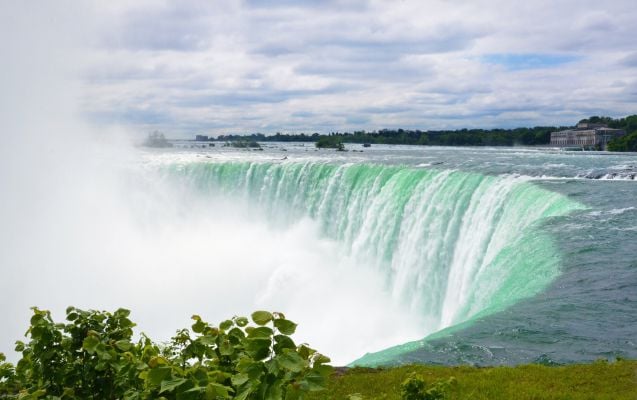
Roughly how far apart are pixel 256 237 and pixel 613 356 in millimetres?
22304

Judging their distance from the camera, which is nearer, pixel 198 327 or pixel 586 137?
pixel 198 327

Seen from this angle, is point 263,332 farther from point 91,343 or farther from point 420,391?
point 420,391

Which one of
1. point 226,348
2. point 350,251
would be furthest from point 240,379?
point 350,251

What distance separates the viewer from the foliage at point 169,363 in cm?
231

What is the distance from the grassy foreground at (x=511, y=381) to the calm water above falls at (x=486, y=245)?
0.73 meters

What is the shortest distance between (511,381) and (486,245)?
969cm

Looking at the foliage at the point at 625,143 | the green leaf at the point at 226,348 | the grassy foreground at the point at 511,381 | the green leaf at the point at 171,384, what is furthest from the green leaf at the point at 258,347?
the foliage at the point at 625,143

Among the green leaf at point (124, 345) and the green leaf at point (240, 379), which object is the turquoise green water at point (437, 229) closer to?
the green leaf at point (124, 345)

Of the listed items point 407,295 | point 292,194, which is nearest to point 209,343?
point 407,295

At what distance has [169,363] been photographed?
8.84 ft

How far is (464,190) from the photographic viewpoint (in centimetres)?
1923

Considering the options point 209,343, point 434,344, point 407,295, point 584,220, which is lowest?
point 407,295

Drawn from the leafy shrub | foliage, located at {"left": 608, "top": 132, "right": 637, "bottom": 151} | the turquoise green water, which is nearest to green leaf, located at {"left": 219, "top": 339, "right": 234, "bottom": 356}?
the leafy shrub

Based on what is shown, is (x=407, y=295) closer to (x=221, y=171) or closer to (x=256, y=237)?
(x=256, y=237)
